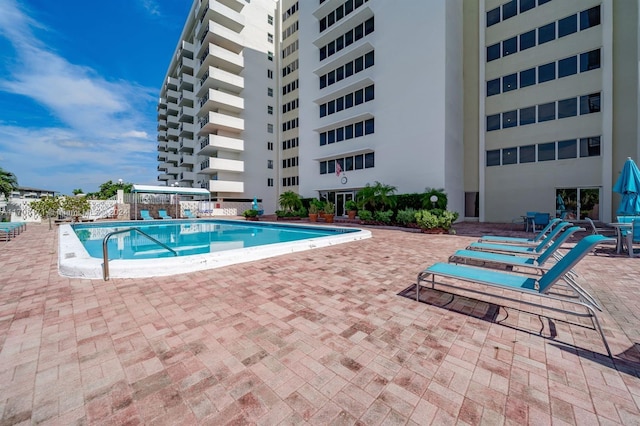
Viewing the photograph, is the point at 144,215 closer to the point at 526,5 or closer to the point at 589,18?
the point at 526,5

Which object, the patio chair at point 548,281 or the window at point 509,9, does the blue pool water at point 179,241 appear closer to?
the patio chair at point 548,281

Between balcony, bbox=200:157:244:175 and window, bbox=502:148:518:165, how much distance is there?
996 inches

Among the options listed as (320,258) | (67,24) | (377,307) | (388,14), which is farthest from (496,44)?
(67,24)

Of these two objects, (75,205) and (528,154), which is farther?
(75,205)

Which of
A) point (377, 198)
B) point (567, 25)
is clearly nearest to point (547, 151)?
point (567, 25)

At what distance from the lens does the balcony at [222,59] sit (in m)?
28.7

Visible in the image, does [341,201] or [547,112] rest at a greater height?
[547,112]

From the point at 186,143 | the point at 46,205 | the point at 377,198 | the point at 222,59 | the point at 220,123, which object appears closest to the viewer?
the point at 46,205

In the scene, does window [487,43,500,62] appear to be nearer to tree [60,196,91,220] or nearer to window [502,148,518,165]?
window [502,148,518,165]

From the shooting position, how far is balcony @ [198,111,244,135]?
28.1 m

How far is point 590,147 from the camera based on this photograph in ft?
51.1

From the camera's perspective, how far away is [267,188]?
33.3 meters

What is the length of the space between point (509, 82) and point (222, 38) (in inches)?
1143

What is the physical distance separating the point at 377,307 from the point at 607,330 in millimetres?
2600
